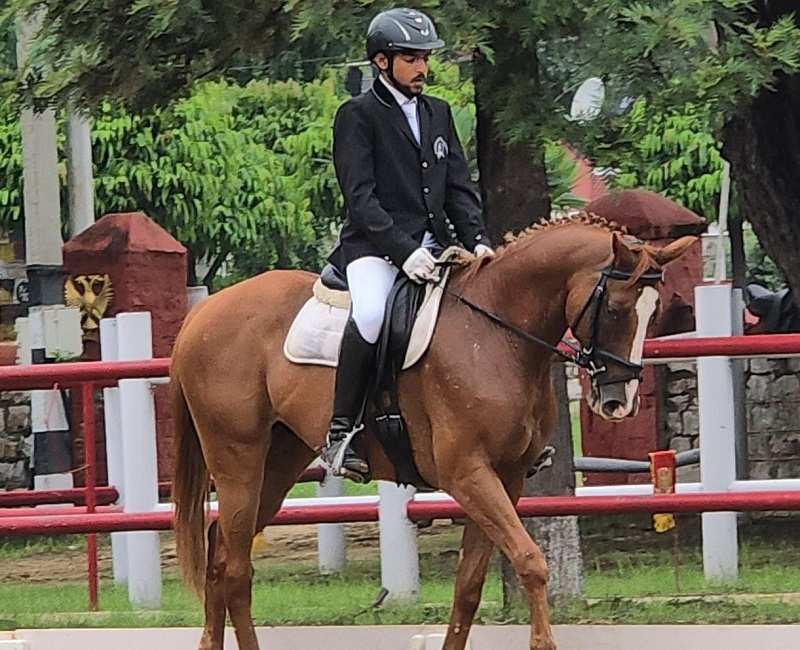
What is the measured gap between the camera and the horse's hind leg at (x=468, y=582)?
7.14 meters

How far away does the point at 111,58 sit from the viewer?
8047mm

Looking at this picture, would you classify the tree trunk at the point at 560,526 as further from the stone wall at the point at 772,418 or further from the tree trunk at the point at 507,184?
the stone wall at the point at 772,418

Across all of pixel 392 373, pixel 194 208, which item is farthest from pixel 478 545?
pixel 194 208

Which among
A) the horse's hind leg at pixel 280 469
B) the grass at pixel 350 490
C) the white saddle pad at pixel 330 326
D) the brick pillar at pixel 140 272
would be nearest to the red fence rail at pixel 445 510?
the horse's hind leg at pixel 280 469

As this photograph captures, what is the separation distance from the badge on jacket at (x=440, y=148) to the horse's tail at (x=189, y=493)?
169 cm

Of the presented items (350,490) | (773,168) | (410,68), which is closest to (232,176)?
(350,490)

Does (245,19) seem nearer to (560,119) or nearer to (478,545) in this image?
(560,119)

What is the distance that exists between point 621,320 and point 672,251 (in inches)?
12.9

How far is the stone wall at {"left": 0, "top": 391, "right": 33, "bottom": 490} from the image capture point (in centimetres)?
1633

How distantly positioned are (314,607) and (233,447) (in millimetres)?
1916

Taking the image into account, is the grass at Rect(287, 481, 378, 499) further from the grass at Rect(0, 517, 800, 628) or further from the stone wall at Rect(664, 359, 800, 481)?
the stone wall at Rect(664, 359, 800, 481)

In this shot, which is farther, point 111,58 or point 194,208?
point 194,208

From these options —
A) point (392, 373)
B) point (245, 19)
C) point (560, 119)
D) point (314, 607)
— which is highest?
point (245, 19)

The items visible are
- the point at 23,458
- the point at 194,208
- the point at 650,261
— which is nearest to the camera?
the point at 650,261
